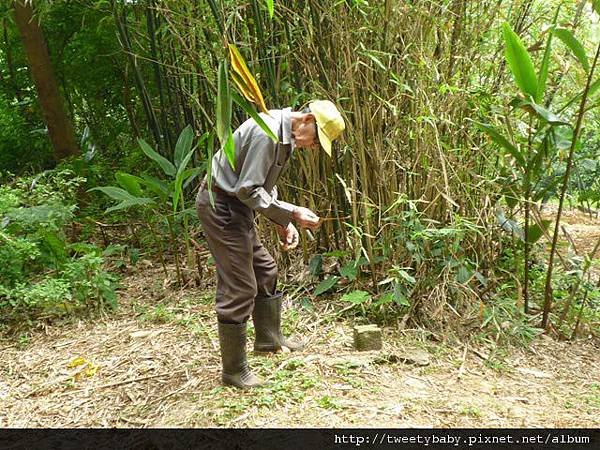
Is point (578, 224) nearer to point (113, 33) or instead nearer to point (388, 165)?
point (388, 165)

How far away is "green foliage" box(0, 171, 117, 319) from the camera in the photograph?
332 cm

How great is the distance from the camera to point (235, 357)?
248 centimetres

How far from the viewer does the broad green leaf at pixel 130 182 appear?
3734 millimetres

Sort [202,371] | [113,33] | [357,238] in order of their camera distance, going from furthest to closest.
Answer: [113,33] < [357,238] < [202,371]

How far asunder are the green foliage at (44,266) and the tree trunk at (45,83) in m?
1.59

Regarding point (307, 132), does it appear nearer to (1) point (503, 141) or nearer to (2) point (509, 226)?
(1) point (503, 141)

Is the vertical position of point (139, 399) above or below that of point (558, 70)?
below

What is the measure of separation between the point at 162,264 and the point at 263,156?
6.46 ft

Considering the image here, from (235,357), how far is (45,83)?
3.67 metres

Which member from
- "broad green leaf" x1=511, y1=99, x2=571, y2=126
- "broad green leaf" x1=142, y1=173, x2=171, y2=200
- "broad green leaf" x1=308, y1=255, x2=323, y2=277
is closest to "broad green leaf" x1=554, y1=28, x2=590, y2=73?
"broad green leaf" x1=511, y1=99, x2=571, y2=126

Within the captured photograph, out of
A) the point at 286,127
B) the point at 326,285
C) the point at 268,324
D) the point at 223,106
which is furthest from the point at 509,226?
the point at 223,106

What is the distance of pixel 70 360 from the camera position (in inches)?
120

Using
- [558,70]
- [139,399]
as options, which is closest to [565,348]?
[558,70]

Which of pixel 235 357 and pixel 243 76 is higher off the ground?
pixel 243 76
